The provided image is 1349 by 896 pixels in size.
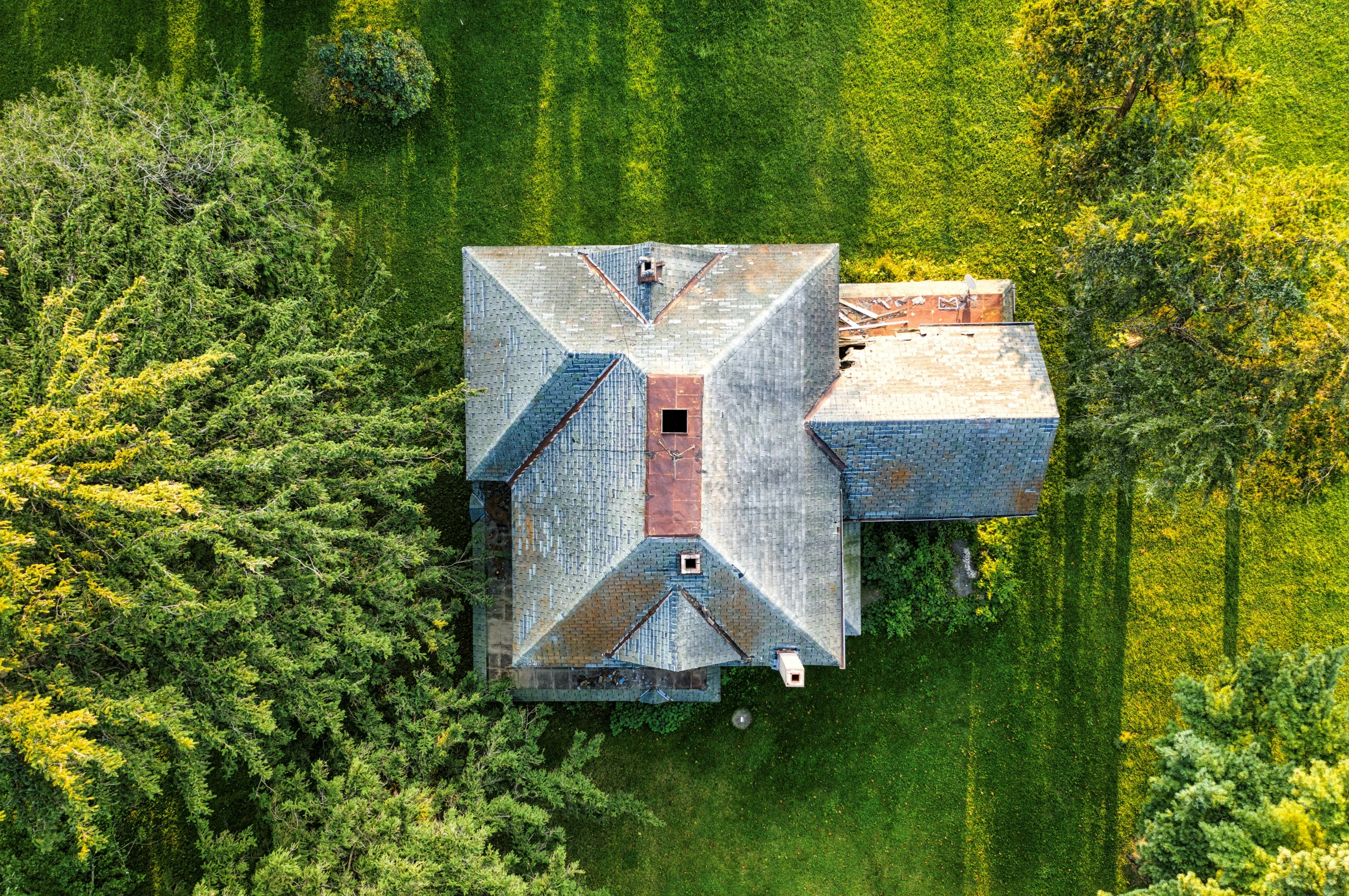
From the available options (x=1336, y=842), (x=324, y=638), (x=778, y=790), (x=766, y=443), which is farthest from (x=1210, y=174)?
(x=324, y=638)

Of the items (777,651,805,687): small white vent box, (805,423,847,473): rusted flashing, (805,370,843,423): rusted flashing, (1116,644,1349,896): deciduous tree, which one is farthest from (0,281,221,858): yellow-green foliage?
(1116,644,1349,896): deciduous tree

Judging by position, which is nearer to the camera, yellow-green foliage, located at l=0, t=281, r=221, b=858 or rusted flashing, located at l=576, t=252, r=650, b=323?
yellow-green foliage, located at l=0, t=281, r=221, b=858

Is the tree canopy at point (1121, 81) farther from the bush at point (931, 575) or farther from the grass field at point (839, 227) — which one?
the bush at point (931, 575)

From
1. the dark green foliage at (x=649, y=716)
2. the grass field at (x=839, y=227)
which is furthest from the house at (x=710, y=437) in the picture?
the grass field at (x=839, y=227)

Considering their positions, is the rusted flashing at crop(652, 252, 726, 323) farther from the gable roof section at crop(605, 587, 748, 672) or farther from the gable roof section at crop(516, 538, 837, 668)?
the gable roof section at crop(605, 587, 748, 672)

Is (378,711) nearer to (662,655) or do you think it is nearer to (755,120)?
(662,655)

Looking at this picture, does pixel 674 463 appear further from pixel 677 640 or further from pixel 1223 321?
pixel 1223 321
